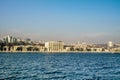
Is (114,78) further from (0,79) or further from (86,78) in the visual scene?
(0,79)

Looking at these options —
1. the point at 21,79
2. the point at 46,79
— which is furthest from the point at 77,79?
the point at 21,79

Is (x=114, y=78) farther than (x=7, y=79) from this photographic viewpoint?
Yes

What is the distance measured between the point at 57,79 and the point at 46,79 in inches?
50.4

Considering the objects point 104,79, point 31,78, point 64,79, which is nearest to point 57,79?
point 64,79

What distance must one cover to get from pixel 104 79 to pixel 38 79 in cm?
772

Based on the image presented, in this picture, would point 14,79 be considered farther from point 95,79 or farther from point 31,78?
point 95,79

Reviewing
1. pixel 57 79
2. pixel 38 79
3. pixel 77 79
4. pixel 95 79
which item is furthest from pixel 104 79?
pixel 38 79

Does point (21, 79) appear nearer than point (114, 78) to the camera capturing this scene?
Yes

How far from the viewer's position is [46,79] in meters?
31.7

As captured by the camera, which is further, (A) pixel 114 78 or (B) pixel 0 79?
(A) pixel 114 78

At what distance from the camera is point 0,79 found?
98.8ft

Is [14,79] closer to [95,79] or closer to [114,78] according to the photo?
[95,79]

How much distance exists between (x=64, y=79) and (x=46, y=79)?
208 centimetres

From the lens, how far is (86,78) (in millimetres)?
32875
